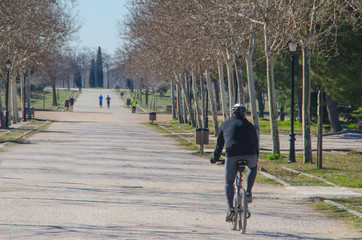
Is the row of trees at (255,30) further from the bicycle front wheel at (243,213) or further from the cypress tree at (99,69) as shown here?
the cypress tree at (99,69)

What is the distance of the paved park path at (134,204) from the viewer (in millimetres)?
8594

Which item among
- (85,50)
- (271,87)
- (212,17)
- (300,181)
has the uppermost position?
(85,50)

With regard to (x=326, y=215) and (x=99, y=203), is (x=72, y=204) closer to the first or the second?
(x=99, y=203)

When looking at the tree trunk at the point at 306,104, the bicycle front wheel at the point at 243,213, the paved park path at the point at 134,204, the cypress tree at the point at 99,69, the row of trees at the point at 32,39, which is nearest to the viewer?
the bicycle front wheel at the point at 243,213

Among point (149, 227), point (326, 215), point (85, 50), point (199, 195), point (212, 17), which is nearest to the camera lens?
point (149, 227)

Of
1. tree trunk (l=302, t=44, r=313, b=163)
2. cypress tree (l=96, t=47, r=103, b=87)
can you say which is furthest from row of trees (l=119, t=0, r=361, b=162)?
cypress tree (l=96, t=47, r=103, b=87)

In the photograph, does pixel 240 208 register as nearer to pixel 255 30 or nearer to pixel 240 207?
pixel 240 207

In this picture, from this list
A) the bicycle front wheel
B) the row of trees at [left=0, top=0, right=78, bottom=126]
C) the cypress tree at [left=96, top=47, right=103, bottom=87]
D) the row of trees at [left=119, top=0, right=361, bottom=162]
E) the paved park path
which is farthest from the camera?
the cypress tree at [left=96, top=47, right=103, bottom=87]

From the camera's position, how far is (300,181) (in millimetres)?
15305

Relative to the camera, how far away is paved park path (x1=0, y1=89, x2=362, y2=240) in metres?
8.59

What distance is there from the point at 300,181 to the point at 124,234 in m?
7.91

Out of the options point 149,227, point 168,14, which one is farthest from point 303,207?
point 168,14

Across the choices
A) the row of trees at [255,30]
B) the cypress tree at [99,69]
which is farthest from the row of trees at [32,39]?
the cypress tree at [99,69]

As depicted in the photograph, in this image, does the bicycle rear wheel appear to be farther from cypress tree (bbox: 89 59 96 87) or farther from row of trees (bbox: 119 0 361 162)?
cypress tree (bbox: 89 59 96 87)
